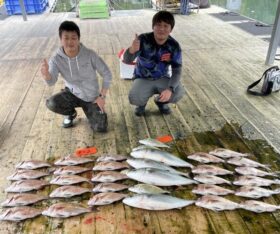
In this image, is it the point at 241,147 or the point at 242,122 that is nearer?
the point at 241,147

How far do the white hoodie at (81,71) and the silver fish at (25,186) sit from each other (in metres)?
0.96

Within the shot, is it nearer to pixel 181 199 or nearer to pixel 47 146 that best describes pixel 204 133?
pixel 181 199

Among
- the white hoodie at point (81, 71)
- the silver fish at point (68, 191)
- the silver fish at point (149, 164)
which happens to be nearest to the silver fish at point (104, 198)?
the silver fish at point (68, 191)

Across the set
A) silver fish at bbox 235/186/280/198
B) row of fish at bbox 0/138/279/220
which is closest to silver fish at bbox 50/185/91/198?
row of fish at bbox 0/138/279/220

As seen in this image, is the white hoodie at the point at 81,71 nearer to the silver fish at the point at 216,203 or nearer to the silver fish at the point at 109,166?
the silver fish at the point at 109,166

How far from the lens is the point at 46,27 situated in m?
7.89

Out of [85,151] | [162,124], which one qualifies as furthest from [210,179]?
[85,151]

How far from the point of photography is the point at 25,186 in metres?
2.19

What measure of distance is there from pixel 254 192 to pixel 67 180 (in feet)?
4.51

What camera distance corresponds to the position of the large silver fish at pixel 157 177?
7.22 feet

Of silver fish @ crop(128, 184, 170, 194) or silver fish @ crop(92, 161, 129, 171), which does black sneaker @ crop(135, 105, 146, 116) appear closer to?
silver fish @ crop(92, 161, 129, 171)

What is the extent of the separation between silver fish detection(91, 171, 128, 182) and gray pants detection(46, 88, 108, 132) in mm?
737

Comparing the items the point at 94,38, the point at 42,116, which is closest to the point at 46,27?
the point at 94,38

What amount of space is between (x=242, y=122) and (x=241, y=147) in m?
0.51
